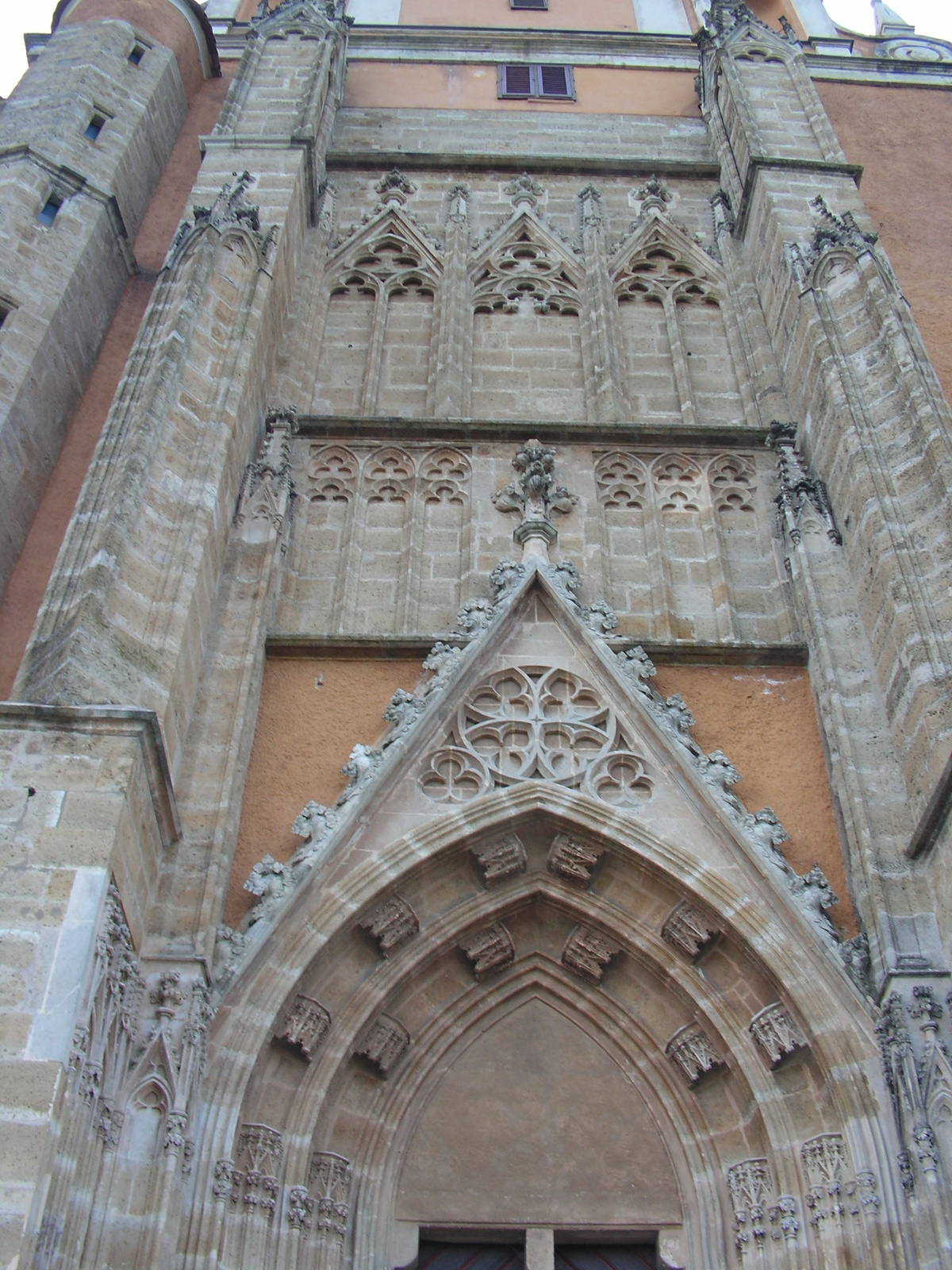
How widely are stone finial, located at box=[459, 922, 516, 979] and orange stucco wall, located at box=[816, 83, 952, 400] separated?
5.75 m

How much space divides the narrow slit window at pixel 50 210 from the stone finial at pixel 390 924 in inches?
256

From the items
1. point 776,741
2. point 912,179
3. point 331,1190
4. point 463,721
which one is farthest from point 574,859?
point 912,179

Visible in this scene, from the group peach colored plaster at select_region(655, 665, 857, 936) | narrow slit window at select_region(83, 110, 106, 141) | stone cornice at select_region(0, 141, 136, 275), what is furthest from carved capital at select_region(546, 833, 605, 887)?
narrow slit window at select_region(83, 110, 106, 141)

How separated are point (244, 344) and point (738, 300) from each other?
184 inches

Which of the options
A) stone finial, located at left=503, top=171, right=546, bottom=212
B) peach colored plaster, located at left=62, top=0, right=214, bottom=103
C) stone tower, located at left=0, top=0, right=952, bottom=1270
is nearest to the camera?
stone tower, located at left=0, top=0, right=952, bottom=1270

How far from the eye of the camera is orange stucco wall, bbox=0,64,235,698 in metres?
8.52

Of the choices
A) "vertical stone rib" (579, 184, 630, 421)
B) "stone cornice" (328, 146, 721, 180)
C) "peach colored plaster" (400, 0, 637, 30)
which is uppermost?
"peach colored plaster" (400, 0, 637, 30)

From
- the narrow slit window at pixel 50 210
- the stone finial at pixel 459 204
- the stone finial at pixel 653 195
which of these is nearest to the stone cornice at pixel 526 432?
the narrow slit window at pixel 50 210

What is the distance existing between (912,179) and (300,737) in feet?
29.8

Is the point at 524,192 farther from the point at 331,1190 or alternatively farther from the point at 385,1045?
the point at 331,1190

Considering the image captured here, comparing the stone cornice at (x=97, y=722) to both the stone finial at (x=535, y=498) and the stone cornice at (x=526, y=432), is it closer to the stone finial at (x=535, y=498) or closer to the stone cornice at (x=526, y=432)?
the stone finial at (x=535, y=498)

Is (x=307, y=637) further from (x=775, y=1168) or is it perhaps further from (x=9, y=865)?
(x=775, y=1168)

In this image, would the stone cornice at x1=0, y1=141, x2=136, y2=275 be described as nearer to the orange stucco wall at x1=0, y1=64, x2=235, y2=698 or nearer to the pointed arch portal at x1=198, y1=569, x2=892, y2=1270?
the orange stucco wall at x1=0, y1=64, x2=235, y2=698

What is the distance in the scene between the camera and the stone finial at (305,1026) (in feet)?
21.5
